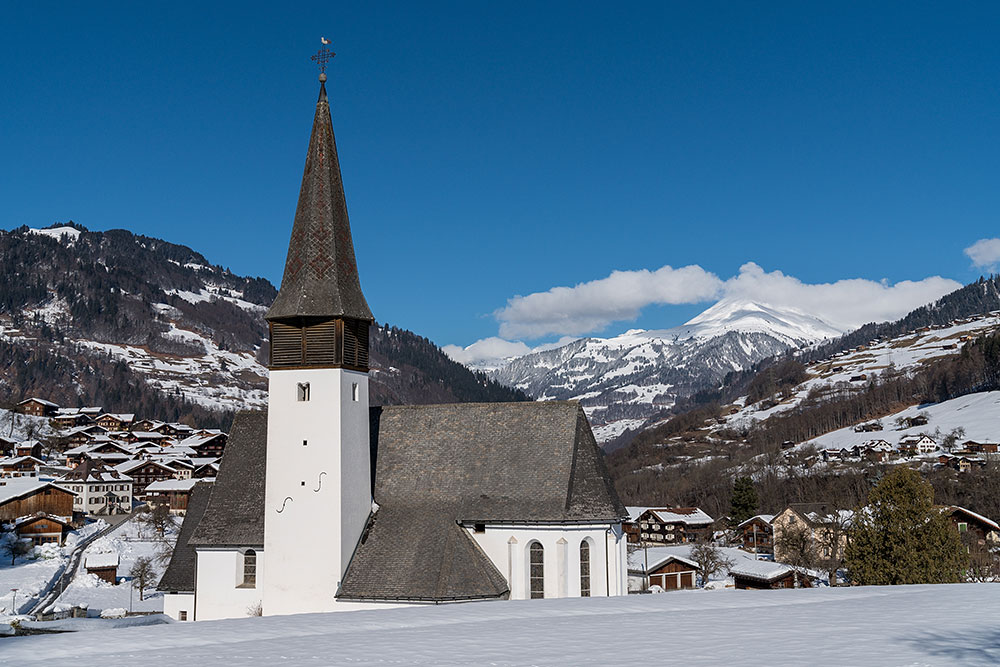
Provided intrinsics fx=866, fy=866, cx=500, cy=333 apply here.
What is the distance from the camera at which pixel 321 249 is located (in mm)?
A: 36312

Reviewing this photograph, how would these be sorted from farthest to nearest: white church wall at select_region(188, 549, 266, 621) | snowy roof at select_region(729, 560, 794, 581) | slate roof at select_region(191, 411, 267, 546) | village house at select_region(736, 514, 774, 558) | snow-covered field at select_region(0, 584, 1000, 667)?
village house at select_region(736, 514, 774, 558) < snowy roof at select_region(729, 560, 794, 581) < slate roof at select_region(191, 411, 267, 546) < white church wall at select_region(188, 549, 266, 621) < snow-covered field at select_region(0, 584, 1000, 667)

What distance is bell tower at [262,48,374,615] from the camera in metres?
34.4

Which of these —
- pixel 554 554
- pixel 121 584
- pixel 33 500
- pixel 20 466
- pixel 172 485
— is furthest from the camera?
pixel 20 466

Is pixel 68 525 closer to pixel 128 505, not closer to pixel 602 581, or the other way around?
pixel 128 505

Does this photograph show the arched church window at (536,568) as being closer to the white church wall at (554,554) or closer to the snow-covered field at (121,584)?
the white church wall at (554,554)

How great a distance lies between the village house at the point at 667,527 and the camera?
372ft

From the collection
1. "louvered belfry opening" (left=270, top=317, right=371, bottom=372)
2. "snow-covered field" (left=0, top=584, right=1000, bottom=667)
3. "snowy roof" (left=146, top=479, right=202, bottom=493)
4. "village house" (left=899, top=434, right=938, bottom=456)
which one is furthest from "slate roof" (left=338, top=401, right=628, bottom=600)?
"village house" (left=899, top=434, right=938, bottom=456)

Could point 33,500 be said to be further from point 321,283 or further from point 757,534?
point 757,534

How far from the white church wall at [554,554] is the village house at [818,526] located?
144 ft

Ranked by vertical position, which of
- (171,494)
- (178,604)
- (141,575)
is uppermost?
(171,494)

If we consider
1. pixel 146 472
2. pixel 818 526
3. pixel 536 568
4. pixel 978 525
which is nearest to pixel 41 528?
pixel 146 472

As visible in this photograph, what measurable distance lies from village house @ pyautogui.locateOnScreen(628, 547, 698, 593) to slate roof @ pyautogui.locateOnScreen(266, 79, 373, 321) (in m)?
42.7

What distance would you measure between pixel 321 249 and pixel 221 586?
14.6 m

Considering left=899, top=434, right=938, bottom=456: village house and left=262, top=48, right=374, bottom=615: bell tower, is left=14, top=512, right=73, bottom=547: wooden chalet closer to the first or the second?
left=262, top=48, right=374, bottom=615: bell tower
